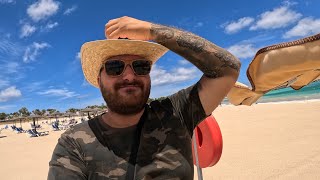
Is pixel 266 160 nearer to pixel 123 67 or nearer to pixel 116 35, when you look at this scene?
pixel 123 67

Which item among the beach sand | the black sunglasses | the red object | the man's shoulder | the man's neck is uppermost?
the black sunglasses

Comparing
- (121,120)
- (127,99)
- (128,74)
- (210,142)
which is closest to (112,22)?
(128,74)

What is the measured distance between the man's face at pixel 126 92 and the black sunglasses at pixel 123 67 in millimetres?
19

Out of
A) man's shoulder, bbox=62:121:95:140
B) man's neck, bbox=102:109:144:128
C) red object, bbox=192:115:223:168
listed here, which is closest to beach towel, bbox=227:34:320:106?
A: man's neck, bbox=102:109:144:128

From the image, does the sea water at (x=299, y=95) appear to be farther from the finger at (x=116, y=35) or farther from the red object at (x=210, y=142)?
the finger at (x=116, y=35)

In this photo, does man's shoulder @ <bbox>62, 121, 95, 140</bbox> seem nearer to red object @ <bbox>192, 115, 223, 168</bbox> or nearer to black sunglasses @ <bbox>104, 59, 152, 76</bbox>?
black sunglasses @ <bbox>104, 59, 152, 76</bbox>

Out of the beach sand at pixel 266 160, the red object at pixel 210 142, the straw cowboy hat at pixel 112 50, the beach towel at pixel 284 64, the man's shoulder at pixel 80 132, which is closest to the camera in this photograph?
the beach towel at pixel 284 64

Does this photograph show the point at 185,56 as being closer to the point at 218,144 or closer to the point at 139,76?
the point at 139,76

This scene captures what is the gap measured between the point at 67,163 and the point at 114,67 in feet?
1.96

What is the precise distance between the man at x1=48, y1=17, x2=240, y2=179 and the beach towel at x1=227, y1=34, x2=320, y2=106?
0.19m

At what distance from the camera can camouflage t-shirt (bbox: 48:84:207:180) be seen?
1.63 m

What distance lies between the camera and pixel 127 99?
1791mm

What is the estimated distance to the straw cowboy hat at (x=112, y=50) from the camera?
1.86m

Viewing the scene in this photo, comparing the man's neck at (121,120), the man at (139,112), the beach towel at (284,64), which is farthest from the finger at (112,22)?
the beach towel at (284,64)
